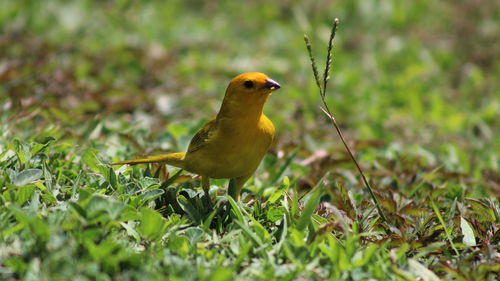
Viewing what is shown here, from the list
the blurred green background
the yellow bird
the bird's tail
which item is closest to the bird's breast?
the yellow bird

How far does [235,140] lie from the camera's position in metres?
3.40

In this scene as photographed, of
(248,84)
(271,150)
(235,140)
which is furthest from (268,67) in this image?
(235,140)

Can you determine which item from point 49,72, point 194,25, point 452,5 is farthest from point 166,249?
point 452,5

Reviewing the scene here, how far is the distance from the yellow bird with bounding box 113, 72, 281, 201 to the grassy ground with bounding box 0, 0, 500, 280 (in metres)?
0.16

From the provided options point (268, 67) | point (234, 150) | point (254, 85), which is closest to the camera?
point (234, 150)

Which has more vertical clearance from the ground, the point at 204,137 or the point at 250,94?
the point at 250,94

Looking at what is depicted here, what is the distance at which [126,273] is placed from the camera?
244 centimetres

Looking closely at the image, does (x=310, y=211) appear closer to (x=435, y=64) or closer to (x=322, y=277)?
(x=322, y=277)

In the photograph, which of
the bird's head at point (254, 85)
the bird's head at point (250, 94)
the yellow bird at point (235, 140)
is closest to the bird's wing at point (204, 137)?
the yellow bird at point (235, 140)

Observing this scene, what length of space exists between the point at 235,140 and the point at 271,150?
1.42 meters

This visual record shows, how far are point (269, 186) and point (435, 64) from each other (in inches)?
195

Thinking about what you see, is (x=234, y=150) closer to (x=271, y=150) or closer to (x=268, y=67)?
(x=271, y=150)

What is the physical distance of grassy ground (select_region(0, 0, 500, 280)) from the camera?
8.81 ft

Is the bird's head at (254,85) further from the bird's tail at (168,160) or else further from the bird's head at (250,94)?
the bird's tail at (168,160)
